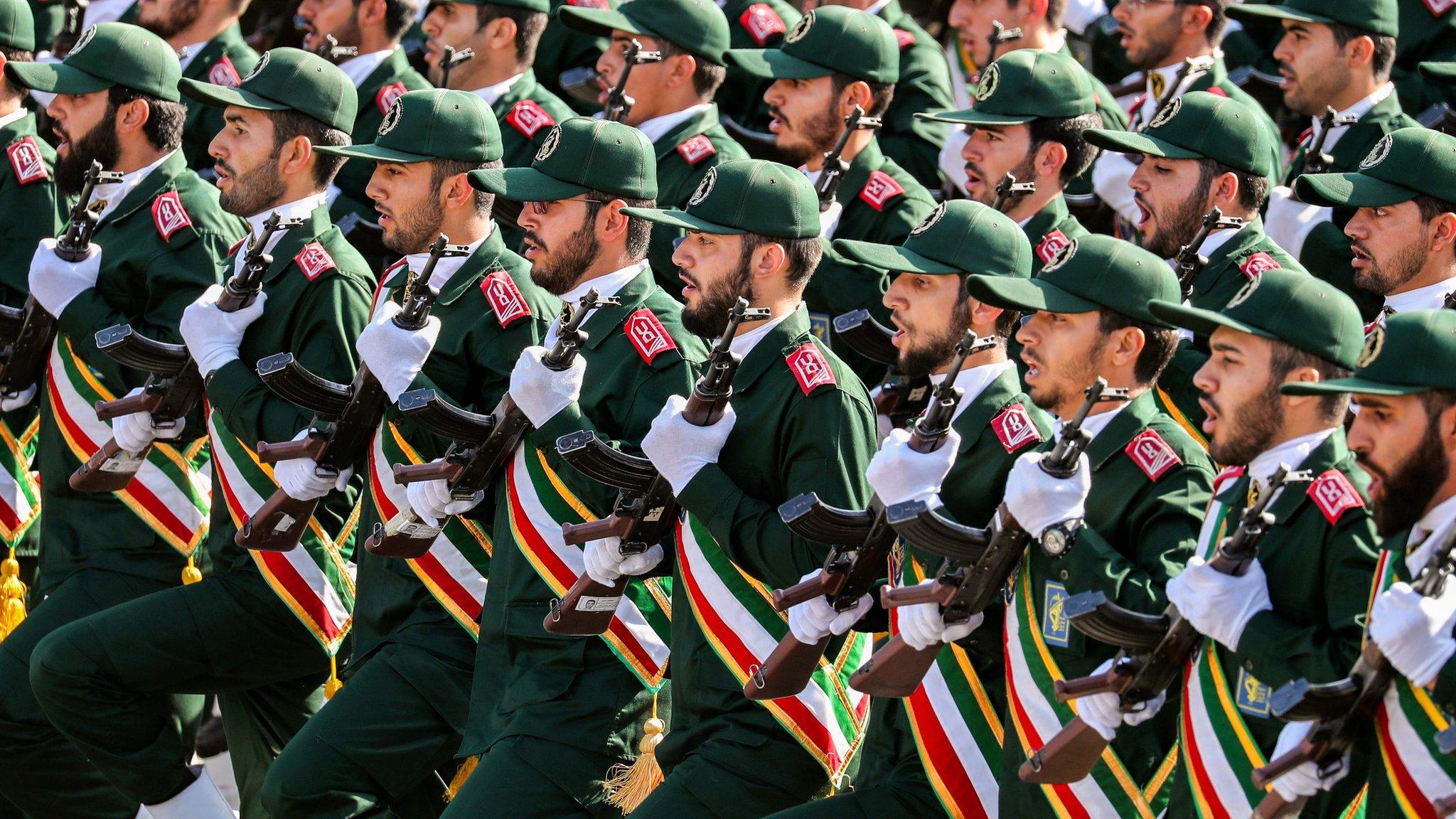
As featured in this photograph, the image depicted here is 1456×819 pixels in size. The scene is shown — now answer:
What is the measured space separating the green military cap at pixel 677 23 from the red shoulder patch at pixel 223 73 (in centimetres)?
191

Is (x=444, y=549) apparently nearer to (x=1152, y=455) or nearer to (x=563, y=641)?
(x=563, y=641)

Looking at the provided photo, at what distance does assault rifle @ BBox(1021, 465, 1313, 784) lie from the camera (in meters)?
5.26

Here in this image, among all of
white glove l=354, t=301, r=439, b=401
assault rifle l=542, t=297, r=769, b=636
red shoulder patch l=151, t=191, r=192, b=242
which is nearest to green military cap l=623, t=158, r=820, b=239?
assault rifle l=542, t=297, r=769, b=636

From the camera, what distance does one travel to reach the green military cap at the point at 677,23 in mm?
9531

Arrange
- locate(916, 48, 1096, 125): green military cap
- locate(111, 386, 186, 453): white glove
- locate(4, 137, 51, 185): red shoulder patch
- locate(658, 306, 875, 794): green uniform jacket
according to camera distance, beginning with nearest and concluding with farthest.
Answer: locate(658, 306, 875, 794): green uniform jacket < locate(111, 386, 186, 453): white glove < locate(916, 48, 1096, 125): green military cap < locate(4, 137, 51, 185): red shoulder patch

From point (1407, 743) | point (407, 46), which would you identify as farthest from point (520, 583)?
point (407, 46)

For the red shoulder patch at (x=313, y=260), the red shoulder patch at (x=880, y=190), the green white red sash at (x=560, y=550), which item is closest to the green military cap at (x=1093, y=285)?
the green white red sash at (x=560, y=550)

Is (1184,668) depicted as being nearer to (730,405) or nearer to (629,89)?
(730,405)

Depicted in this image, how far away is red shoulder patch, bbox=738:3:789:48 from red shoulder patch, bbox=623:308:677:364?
164 inches

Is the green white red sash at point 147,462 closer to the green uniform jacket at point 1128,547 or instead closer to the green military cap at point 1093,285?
the green military cap at point 1093,285

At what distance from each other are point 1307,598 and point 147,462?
Result: 4.55 meters

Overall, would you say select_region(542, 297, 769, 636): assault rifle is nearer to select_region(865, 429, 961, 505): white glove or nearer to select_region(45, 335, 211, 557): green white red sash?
select_region(865, 429, 961, 505): white glove

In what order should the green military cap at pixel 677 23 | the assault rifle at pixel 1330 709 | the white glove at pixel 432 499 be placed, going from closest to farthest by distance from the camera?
the assault rifle at pixel 1330 709, the white glove at pixel 432 499, the green military cap at pixel 677 23

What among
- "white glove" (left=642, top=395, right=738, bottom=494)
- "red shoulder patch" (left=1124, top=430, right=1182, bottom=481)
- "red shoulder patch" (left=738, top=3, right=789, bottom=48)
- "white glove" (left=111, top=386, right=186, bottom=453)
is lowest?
"red shoulder patch" (left=738, top=3, right=789, bottom=48)
